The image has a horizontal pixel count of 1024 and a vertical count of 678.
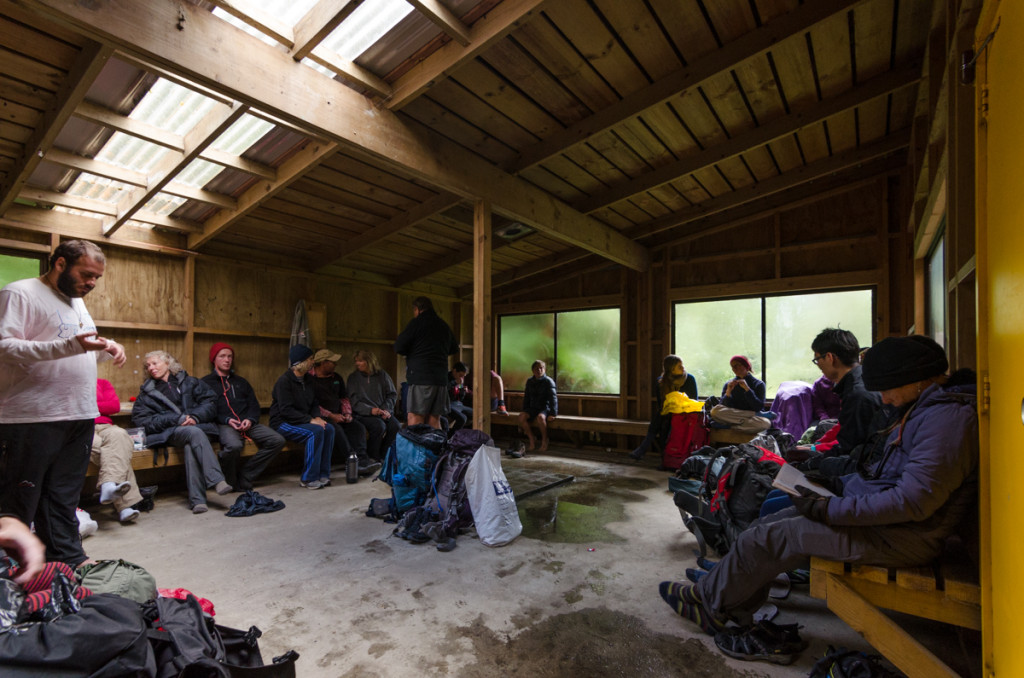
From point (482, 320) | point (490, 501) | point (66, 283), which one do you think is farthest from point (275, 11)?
point (490, 501)

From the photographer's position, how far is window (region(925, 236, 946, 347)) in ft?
10.0

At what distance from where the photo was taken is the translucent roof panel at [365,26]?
8.61 ft

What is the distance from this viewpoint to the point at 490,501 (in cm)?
332

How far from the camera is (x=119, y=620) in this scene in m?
1.29

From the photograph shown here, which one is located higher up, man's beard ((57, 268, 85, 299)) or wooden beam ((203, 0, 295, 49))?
wooden beam ((203, 0, 295, 49))

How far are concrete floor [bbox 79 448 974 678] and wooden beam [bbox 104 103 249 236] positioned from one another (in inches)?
102

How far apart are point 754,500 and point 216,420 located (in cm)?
465

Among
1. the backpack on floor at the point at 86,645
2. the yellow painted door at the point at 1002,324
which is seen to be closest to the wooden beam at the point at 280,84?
the yellow painted door at the point at 1002,324

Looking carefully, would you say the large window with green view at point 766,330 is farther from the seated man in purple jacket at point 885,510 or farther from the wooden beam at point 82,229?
the wooden beam at point 82,229

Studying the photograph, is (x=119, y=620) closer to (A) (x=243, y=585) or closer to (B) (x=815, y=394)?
(A) (x=243, y=585)

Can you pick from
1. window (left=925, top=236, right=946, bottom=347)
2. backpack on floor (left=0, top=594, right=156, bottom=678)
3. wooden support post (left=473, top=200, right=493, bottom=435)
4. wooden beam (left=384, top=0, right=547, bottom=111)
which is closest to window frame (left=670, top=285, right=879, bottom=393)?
window (left=925, top=236, right=946, bottom=347)

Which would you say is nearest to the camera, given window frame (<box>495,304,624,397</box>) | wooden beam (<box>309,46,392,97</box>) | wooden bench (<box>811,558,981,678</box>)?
wooden bench (<box>811,558,981,678</box>)

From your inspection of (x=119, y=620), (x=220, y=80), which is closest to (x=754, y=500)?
(x=119, y=620)

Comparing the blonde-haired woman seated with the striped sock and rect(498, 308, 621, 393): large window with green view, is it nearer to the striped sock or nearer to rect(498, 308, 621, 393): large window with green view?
the striped sock
